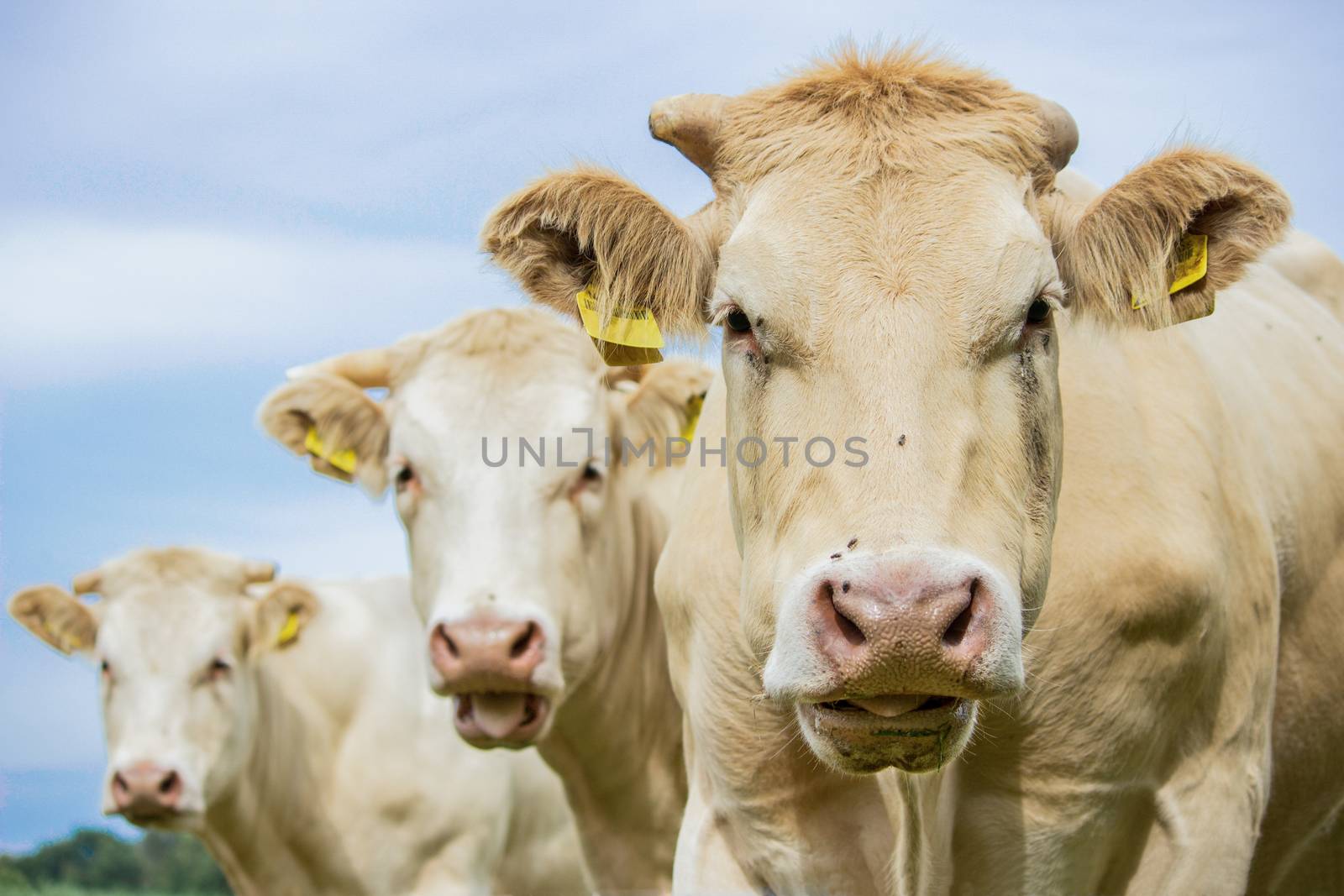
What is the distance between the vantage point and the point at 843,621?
270 centimetres

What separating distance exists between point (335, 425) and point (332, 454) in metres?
0.16

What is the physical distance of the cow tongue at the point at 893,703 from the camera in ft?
9.14

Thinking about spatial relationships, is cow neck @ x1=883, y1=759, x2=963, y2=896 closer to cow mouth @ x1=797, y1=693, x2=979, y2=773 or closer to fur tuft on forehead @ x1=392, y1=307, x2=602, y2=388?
cow mouth @ x1=797, y1=693, x2=979, y2=773

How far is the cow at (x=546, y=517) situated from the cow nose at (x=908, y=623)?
315cm

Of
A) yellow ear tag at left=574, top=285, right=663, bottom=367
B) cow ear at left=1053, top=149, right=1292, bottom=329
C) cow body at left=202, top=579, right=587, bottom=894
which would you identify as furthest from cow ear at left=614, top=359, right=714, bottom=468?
cow ear at left=1053, top=149, right=1292, bottom=329

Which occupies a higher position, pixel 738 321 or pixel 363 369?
pixel 738 321

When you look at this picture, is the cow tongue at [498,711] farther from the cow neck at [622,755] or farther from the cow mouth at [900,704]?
the cow mouth at [900,704]

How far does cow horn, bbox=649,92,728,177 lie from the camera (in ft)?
11.8

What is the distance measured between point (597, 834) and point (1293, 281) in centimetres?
414

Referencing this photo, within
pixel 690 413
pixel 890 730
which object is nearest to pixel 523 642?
pixel 690 413

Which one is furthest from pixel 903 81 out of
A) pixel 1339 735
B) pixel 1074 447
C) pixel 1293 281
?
pixel 1293 281

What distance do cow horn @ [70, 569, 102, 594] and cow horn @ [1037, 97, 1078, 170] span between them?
6.88m

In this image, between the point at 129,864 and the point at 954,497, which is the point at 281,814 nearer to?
the point at 954,497

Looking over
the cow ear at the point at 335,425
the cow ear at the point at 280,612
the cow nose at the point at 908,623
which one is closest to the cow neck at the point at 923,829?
the cow nose at the point at 908,623
